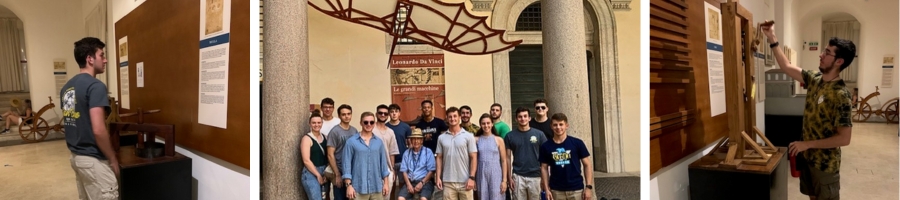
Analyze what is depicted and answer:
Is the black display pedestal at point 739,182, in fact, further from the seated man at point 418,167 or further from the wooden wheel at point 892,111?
the seated man at point 418,167

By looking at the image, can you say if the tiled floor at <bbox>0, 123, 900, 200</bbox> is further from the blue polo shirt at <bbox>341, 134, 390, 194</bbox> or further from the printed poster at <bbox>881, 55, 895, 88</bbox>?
the blue polo shirt at <bbox>341, 134, 390, 194</bbox>

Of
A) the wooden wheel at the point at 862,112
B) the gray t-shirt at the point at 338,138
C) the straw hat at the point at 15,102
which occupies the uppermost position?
the straw hat at the point at 15,102

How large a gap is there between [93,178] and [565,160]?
2.00 meters

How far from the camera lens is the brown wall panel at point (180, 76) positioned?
7.16 ft

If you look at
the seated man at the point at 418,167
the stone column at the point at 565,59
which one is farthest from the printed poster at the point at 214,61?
the stone column at the point at 565,59

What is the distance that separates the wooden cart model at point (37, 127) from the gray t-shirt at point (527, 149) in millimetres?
1855

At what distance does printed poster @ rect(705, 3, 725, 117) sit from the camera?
6.76 ft

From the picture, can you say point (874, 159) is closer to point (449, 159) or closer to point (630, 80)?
point (630, 80)

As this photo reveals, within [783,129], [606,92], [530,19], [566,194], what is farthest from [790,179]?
[530,19]

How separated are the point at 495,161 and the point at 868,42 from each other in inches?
54.0

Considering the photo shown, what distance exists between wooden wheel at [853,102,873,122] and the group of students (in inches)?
36.0

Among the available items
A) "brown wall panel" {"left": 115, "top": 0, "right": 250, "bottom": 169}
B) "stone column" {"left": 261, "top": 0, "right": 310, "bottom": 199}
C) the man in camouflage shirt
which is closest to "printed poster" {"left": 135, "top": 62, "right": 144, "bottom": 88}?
"brown wall panel" {"left": 115, "top": 0, "right": 250, "bottom": 169}

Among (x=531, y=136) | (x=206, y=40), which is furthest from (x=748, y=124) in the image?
(x=206, y=40)

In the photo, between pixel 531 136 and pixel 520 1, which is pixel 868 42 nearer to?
pixel 531 136
